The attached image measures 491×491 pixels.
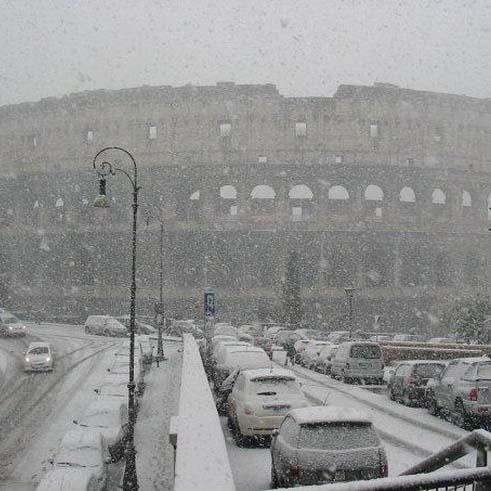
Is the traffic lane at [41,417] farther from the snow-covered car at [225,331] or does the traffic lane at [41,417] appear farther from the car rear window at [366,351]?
the snow-covered car at [225,331]

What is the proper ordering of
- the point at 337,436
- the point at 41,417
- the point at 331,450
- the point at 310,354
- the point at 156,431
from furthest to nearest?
the point at 310,354, the point at 41,417, the point at 156,431, the point at 337,436, the point at 331,450

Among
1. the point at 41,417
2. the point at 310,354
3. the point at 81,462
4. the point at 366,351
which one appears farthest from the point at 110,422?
the point at 310,354

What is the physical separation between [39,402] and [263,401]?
42.2 feet

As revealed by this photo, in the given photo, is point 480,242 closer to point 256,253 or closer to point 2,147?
point 256,253

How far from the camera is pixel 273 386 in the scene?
494 inches

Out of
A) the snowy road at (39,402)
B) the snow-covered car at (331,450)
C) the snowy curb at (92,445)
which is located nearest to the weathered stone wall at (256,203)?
the snowy road at (39,402)

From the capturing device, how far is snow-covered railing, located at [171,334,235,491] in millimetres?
5906

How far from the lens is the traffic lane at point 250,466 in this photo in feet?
32.4

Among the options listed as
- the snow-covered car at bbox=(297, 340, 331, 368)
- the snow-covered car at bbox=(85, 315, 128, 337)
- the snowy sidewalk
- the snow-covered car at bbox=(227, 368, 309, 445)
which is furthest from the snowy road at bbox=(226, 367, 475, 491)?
the snow-covered car at bbox=(85, 315, 128, 337)

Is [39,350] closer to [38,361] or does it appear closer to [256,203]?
[38,361]

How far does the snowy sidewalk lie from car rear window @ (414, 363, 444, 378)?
692 centimetres

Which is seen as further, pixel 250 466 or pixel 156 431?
pixel 156 431

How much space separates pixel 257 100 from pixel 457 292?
83.3ft

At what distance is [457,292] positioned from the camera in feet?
202
